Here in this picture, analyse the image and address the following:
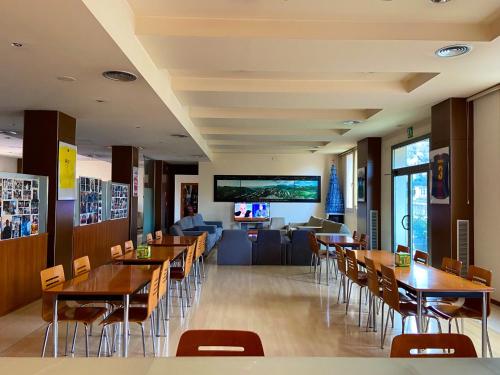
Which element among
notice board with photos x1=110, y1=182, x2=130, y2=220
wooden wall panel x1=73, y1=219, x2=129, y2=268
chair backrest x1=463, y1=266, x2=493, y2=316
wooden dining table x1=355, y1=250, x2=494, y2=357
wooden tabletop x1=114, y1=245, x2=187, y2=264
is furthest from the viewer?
notice board with photos x1=110, y1=182, x2=130, y2=220

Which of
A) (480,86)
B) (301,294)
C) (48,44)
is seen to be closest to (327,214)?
(301,294)

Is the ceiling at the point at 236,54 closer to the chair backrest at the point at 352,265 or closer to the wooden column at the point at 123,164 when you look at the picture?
the chair backrest at the point at 352,265

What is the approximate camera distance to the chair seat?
3.35 m

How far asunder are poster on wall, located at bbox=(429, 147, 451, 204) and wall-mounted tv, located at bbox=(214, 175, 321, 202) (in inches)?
300

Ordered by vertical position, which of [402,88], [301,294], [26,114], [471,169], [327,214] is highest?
[402,88]

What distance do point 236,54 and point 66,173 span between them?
3703mm

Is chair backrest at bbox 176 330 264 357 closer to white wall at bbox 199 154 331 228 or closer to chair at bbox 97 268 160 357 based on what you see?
chair at bbox 97 268 160 357

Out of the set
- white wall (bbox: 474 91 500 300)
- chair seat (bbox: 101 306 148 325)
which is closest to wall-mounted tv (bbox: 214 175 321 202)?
white wall (bbox: 474 91 500 300)

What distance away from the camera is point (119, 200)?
378 inches

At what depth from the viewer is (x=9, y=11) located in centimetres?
283

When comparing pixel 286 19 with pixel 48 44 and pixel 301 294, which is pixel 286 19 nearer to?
pixel 48 44

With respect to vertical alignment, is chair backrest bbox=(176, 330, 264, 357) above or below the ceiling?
below

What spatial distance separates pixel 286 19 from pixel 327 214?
411 inches

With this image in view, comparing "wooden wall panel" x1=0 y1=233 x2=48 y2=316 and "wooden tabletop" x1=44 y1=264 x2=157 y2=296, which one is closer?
"wooden tabletop" x1=44 y1=264 x2=157 y2=296
